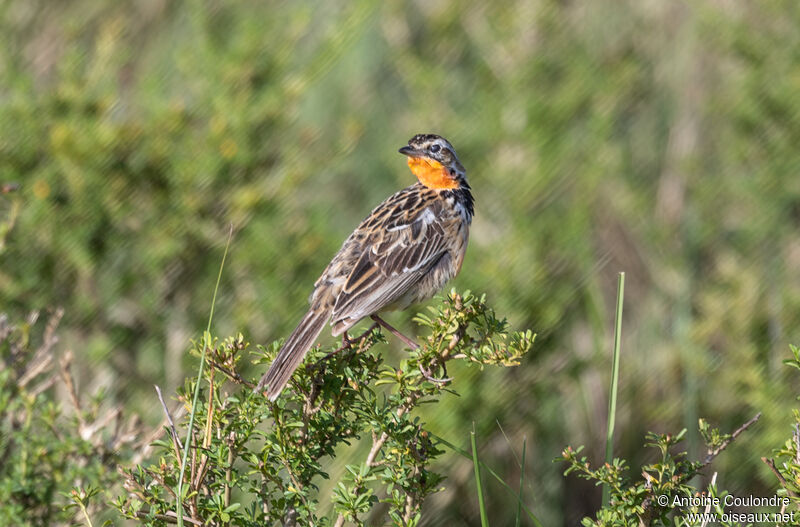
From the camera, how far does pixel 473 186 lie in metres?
7.29

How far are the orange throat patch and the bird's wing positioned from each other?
138 mm

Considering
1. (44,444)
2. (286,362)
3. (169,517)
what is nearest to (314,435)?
(286,362)

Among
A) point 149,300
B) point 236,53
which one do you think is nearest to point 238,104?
point 236,53

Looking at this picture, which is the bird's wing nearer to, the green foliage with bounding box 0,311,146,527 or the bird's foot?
the bird's foot

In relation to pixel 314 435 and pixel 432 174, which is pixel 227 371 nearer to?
pixel 314 435

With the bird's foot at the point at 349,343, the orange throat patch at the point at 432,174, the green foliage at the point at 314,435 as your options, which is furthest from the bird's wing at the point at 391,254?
the green foliage at the point at 314,435

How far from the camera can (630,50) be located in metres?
8.37

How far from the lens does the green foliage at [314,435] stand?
10.2 feet

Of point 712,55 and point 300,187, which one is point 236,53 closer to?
point 300,187

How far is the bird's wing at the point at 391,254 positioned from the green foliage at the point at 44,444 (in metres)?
1.20

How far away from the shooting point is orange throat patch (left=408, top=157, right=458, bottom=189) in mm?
5102

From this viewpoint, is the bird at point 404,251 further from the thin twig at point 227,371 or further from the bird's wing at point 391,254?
the thin twig at point 227,371

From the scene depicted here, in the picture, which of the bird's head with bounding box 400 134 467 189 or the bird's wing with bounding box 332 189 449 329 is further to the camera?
the bird's head with bounding box 400 134 467 189

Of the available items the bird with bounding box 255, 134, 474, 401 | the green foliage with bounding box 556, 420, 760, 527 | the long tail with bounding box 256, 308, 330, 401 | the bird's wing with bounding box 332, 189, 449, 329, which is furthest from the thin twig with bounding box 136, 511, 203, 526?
the bird's wing with bounding box 332, 189, 449, 329
